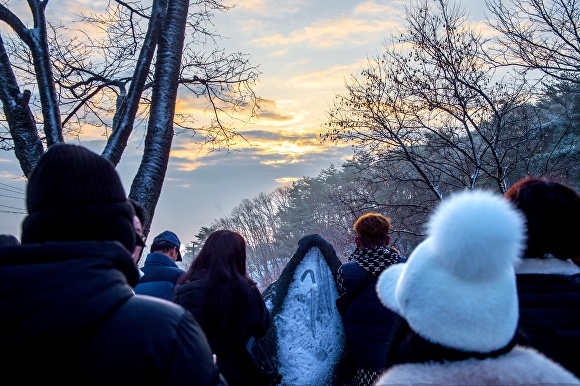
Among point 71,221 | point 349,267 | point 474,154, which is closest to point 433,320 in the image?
point 71,221

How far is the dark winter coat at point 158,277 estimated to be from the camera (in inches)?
129

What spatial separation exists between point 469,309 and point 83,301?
1.00m

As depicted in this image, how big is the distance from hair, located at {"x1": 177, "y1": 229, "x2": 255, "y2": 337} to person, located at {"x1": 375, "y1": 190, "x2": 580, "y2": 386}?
5.29ft

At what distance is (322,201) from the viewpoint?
42625mm

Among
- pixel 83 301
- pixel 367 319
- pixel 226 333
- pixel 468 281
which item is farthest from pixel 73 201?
Answer: pixel 367 319

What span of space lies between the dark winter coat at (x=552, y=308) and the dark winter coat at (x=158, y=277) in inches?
93.6

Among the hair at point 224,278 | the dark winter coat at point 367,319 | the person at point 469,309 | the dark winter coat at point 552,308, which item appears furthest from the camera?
the dark winter coat at point 367,319

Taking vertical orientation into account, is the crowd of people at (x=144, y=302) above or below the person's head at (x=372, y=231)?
above

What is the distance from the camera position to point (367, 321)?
10.6 ft

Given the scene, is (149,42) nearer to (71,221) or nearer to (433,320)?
(71,221)

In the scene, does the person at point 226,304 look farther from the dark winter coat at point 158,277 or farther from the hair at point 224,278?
the dark winter coat at point 158,277

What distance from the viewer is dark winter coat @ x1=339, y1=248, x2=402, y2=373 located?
3166 mm

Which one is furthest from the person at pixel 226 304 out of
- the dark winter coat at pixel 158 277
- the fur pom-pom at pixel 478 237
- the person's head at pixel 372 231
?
the fur pom-pom at pixel 478 237

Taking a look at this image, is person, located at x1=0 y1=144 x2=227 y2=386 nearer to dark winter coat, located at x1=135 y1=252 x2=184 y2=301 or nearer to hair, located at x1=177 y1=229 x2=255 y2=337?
hair, located at x1=177 y1=229 x2=255 y2=337
